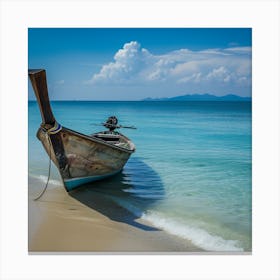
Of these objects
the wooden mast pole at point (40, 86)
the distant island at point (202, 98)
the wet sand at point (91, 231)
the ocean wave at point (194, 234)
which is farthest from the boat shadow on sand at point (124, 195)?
the wooden mast pole at point (40, 86)

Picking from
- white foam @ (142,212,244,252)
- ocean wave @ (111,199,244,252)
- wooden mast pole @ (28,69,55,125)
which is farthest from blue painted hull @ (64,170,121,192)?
wooden mast pole @ (28,69,55,125)

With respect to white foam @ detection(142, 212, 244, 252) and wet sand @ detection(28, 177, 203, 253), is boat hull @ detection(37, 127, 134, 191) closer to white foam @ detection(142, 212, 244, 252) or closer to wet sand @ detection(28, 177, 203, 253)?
wet sand @ detection(28, 177, 203, 253)

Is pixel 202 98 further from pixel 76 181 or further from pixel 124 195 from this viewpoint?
pixel 76 181

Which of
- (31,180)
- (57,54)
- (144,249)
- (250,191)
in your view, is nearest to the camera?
(144,249)

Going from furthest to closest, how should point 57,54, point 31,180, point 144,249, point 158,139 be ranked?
point 158,139 → point 31,180 → point 57,54 → point 144,249

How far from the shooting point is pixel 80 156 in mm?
5145

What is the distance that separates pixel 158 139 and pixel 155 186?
1.82 meters

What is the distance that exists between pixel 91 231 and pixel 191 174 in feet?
6.52

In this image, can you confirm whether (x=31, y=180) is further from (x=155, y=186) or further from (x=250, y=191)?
(x=250, y=191)

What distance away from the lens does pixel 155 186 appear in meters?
5.93

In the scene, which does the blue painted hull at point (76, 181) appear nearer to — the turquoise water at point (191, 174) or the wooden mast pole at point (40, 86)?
the turquoise water at point (191, 174)

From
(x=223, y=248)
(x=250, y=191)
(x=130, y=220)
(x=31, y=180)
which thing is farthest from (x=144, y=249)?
(x=31, y=180)

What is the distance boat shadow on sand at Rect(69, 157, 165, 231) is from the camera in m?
4.98
